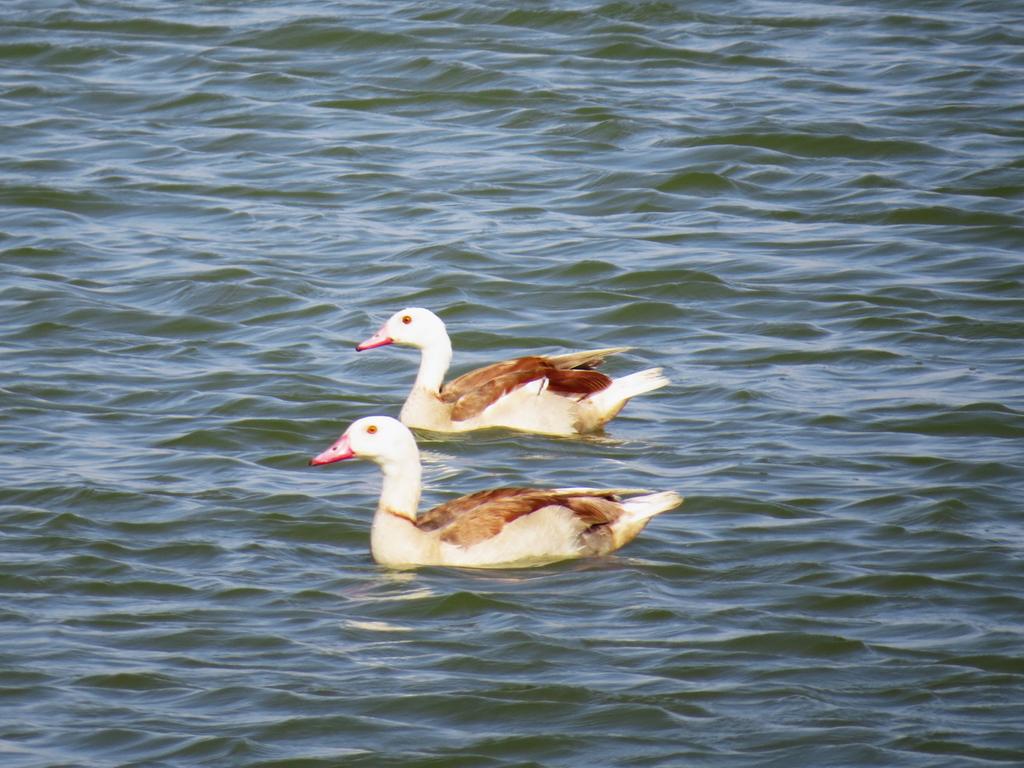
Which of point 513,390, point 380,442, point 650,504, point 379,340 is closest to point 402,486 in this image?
point 380,442

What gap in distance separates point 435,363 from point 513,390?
0.74 m

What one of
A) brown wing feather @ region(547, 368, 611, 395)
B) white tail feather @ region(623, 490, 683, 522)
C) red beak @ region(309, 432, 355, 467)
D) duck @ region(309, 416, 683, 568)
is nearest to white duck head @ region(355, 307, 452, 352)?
brown wing feather @ region(547, 368, 611, 395)

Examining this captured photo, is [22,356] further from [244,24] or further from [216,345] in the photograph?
[244,24]

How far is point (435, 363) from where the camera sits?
12.1m

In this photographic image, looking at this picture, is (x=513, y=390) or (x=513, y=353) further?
(x=513, y=353)

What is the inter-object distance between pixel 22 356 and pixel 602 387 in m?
4.02

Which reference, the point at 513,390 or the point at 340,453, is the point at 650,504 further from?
the point at 513,390

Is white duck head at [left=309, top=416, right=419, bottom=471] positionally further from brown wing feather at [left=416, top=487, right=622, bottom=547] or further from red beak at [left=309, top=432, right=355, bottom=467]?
brown wing feather at [left=416, top=487, right=622, bottom=547]

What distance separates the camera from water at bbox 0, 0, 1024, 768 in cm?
759

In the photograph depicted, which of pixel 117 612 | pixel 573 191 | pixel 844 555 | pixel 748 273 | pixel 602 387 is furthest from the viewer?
pixel 573 191

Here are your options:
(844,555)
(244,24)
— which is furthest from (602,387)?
(244,24)

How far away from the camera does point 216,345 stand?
514 inches

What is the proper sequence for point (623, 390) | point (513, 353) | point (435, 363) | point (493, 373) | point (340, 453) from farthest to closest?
1. point (513, 353)
2. point (435, 363)
3. point (493, 373)
4. point (623, 390)
5. point (340, 453)

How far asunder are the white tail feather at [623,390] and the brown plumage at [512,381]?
0.08 meters
